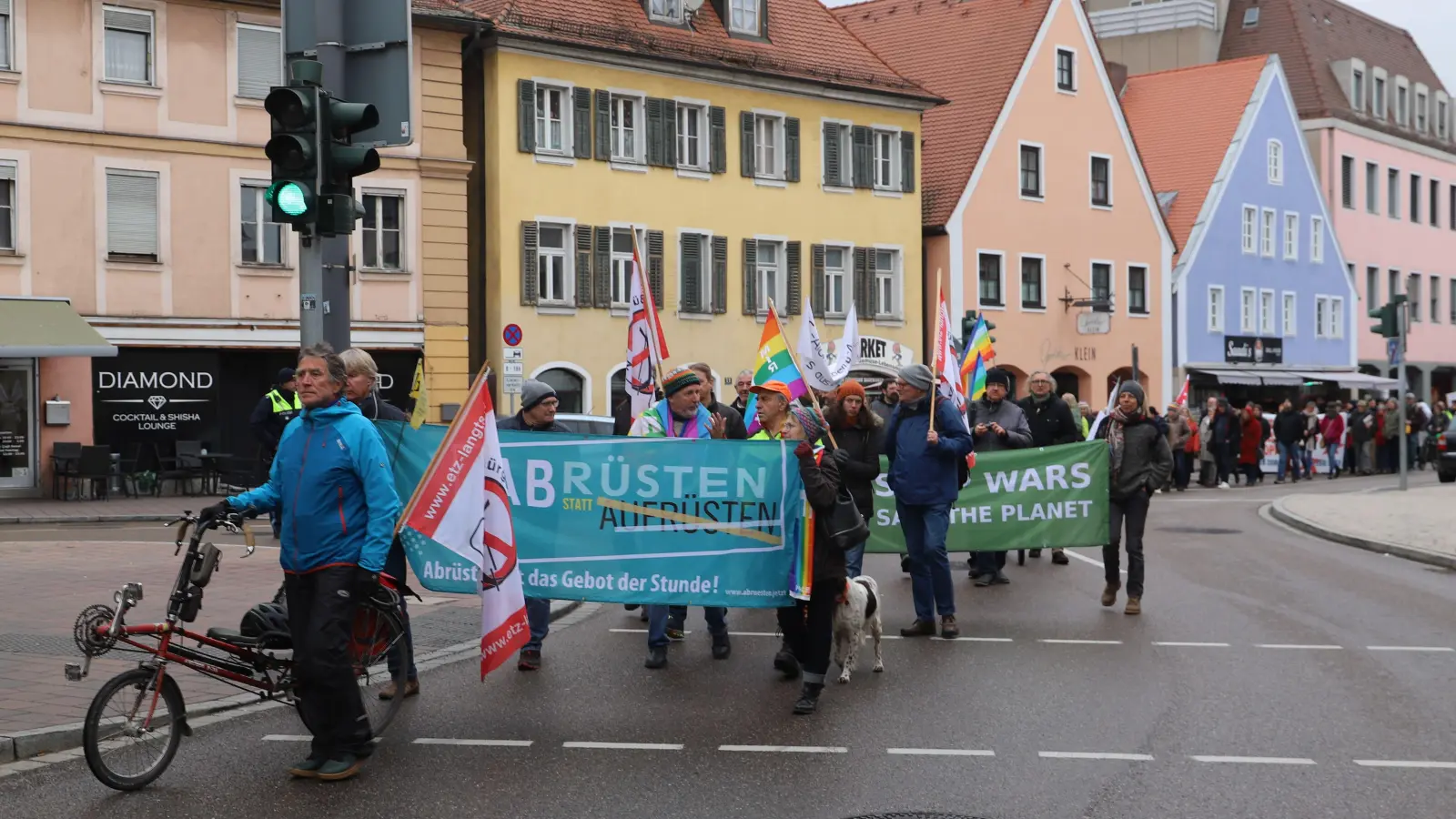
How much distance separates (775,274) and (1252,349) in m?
21.1

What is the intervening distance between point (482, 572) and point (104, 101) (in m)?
26.1

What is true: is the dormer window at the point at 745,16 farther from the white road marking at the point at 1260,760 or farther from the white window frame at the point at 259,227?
the white road marking at the point at 1260,760

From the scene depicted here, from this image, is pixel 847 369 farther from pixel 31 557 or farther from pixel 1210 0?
pixel 1210 0

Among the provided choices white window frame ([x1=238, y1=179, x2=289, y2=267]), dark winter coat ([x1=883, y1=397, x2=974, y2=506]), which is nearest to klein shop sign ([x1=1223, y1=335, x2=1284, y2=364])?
white window frame ([x1=238, y1=179, x2=289, y2=267])

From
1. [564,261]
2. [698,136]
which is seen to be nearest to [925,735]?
[564,261]

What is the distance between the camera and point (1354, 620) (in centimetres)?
1370

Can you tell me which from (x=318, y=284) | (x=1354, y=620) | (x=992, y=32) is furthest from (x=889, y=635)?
(x=992, y=32)

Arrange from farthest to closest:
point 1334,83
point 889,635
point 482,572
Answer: point 1334,83 < point 889,635 < point 482,572

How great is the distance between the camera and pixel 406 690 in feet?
32.0

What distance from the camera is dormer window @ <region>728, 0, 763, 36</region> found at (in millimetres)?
42406

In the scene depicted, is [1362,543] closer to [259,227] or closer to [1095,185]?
[259,227]

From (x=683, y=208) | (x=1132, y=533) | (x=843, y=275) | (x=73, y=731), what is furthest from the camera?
(x=843, y=275)

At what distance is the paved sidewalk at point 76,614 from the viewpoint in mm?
8805

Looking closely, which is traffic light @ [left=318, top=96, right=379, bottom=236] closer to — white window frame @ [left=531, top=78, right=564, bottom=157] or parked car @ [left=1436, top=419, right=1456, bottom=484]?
white window frame @ [left=531, top=78, right=564, bottom=157]
